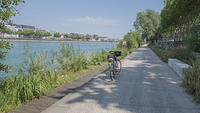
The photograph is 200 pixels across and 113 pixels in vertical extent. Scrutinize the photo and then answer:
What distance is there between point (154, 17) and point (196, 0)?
5472 centimetres

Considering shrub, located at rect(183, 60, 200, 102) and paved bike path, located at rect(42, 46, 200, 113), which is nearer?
paved bike path, located at rect(42, 46, 200, 113)

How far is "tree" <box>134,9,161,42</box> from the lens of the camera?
53281 millimetres

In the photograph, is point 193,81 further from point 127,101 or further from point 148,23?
point 148,23

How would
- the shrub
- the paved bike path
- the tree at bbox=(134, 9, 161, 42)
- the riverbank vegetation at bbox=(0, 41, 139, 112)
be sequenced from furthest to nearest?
1. the tree at bbox=(134, 9, 161, 42)
2. the shrub
3. the riverbank vegetation at bbox=(0, 41, 139, 112)
4. the paved bike path

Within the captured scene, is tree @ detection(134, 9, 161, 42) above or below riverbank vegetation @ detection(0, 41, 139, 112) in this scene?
above

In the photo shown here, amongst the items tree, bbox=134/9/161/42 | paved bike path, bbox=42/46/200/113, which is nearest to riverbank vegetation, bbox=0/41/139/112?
paved bike path, bbox=42/46/200/113

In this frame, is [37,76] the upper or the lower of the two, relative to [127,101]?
upper

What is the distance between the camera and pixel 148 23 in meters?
53.7

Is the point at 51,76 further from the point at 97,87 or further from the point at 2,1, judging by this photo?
the point at 2,1

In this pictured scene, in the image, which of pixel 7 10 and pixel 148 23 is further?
pixel 148 23

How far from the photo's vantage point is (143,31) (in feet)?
181

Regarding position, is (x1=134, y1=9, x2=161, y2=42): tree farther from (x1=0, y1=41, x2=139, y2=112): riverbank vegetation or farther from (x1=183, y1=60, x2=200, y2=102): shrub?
(x1=183, y1=60, x2=200, y2=102): shrub

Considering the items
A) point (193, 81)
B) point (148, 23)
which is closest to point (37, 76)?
point (193, 81)

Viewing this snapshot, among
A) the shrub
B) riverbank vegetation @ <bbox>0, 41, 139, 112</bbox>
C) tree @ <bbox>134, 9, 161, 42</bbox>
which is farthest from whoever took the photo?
tree @ <bbox>134, 9, 161, 42</bbox>
